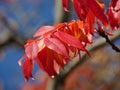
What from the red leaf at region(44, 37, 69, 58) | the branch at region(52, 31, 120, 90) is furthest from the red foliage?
the branch at region(52, 31, 120, 90)

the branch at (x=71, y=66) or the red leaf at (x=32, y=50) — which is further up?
the red leaf at (x=32, y=50)

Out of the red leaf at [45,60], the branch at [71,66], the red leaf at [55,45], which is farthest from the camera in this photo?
the branch at [71,66]

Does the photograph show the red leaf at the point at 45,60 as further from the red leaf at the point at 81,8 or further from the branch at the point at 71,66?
the branch at the point at 71,66

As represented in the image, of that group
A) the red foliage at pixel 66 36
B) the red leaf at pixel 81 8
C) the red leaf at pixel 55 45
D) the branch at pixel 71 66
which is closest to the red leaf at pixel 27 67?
the red foliage at pixel 66 36

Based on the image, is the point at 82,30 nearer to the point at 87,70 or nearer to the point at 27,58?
the point at 27,58

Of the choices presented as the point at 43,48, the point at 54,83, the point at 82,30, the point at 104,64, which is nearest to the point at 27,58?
the point at 43,48

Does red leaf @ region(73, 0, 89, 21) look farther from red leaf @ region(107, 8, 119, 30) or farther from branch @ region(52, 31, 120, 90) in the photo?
branch @ region(52, 31, 120, 90)

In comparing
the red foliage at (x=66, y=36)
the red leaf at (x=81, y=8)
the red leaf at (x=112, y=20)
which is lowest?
the red leaf at (x=112, y=20)

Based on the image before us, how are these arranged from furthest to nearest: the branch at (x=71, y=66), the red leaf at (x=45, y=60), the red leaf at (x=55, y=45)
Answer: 1. the branch at (x=71, y=66)
2. the red leaf at (x=45, y=60)
3. the red leaf at (x=55, y=45)

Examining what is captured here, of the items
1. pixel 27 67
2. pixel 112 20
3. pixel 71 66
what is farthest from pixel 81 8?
pixel 71 66
